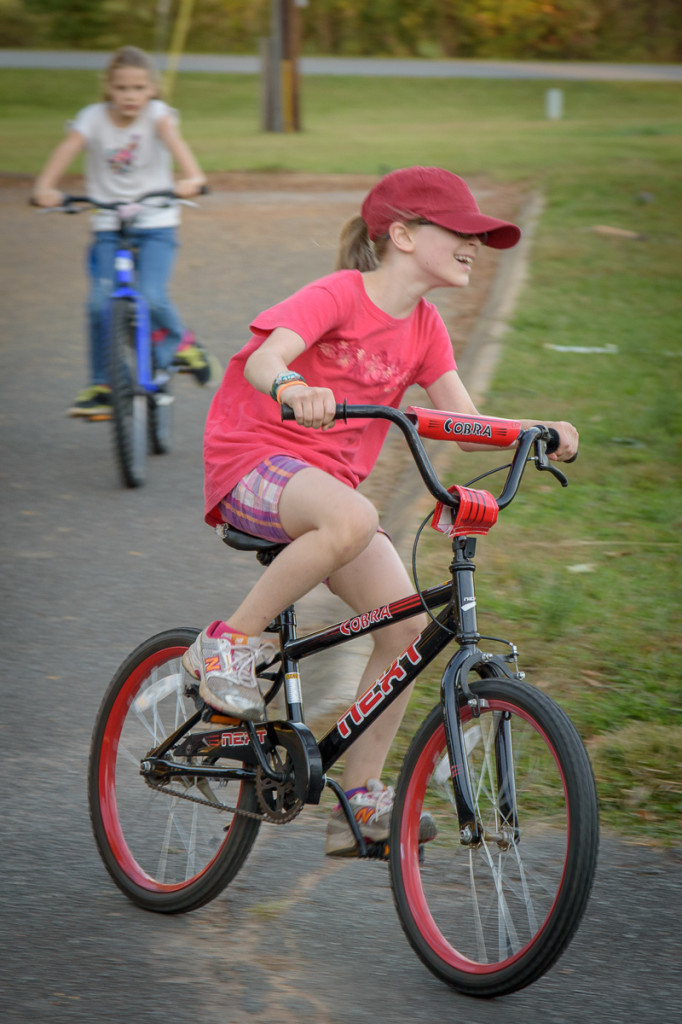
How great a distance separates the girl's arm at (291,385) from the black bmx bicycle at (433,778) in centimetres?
5

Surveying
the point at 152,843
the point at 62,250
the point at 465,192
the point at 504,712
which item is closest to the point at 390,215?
the point at 465,192

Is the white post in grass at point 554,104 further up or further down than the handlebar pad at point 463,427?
further up

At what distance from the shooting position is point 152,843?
11.9 ft

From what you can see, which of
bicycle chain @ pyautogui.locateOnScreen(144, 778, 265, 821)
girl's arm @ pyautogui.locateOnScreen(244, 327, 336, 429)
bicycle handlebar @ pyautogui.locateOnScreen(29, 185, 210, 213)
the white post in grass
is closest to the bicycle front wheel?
bicycle chain @ pyautogui.locateOnScreen(144, 778, 265, 821)

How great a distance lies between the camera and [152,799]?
144 inches

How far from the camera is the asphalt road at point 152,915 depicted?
3012 millimetres

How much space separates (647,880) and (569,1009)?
2.08 ft

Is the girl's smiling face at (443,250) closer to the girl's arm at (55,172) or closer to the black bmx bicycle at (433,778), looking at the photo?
the black bmx bicycle at (433,778)

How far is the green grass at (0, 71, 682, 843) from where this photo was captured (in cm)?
445

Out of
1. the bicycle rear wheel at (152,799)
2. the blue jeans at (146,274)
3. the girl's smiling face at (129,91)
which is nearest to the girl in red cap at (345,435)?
the bicycle rear wheel at (152,799)

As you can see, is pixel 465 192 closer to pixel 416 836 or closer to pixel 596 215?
pixel 416 836

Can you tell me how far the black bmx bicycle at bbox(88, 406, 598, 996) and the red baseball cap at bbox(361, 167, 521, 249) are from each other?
1.71 feet

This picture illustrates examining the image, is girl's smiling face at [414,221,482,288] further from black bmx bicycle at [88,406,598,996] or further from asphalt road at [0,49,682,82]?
asphalt road at [0,49,682,82]

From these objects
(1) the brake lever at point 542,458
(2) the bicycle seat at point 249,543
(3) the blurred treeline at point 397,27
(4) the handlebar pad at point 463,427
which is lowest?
(2) the bicycle seat at point 249,543
